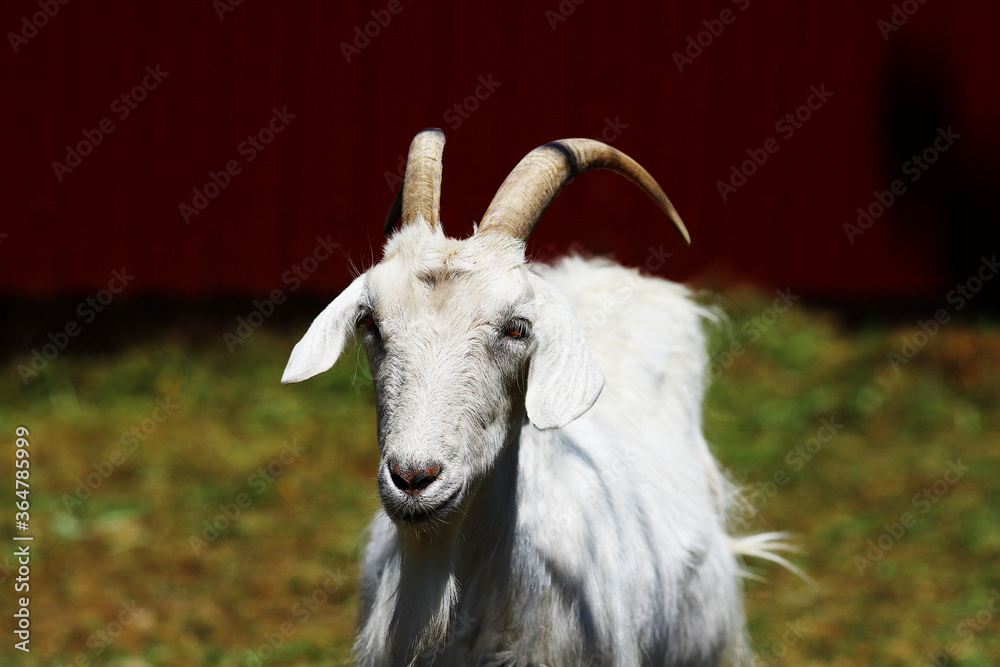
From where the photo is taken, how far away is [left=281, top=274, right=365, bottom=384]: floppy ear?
9.32ft

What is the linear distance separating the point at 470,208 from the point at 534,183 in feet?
21.3

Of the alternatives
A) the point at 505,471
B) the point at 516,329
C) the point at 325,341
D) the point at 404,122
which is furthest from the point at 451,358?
the point at 404,122

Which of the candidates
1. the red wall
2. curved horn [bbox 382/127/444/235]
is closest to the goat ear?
curved horn [bbox 382/127/444/235]

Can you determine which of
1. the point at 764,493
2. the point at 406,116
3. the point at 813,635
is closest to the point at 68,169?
the point at 406,116

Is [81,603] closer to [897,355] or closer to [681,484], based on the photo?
[681,484]

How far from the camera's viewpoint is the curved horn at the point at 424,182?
304 cm

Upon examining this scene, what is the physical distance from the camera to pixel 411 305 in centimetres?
271

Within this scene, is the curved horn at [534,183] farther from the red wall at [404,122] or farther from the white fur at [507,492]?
the red wall at [404,122]

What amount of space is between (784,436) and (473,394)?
19.5ft

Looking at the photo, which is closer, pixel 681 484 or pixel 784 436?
pixel 681 484

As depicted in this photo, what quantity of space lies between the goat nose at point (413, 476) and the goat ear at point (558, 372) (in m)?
0.29

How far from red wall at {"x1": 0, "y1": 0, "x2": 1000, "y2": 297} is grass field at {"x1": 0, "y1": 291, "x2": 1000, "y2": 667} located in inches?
38.0

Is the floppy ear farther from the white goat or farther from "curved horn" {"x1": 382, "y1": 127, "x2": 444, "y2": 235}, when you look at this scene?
"curved horn" {"x1": 382, "y1": 127, "x2": 444, "y2": 235}

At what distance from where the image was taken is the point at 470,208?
374 inches
